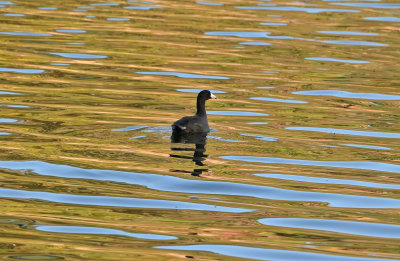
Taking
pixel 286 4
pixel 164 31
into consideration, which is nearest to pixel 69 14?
pixel 164 31

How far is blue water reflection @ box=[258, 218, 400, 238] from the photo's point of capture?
9.25m

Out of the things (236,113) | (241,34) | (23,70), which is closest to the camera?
(236,113)

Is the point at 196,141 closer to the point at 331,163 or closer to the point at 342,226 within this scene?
the point at 331,163

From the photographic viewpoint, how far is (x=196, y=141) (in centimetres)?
1352

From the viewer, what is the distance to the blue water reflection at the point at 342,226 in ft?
30.3

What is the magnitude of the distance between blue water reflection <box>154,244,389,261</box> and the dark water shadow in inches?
111

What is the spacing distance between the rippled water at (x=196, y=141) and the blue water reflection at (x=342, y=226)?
19 mm

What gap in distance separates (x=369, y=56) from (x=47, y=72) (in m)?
7.80

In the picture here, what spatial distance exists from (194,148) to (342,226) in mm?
3884

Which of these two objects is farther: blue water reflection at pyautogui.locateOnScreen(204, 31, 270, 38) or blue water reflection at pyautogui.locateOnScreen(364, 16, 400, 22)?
blue water reflection at pyautogui.locateOnScreen(364, 16, 400, 22)

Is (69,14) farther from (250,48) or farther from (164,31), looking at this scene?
(250,48)

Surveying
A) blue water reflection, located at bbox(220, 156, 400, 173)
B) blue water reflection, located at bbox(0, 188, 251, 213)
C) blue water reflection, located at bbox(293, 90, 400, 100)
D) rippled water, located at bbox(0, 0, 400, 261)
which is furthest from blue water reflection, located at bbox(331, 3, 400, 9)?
blue water reflection, located at bbox(0, 188, 251, 213)

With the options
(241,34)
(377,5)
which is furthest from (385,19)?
(241,34)

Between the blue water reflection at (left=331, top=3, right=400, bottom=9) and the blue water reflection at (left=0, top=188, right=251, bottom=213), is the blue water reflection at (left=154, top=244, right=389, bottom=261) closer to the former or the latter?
the blue water reflection at (left=0, top=188, right=251, bottom=213)
